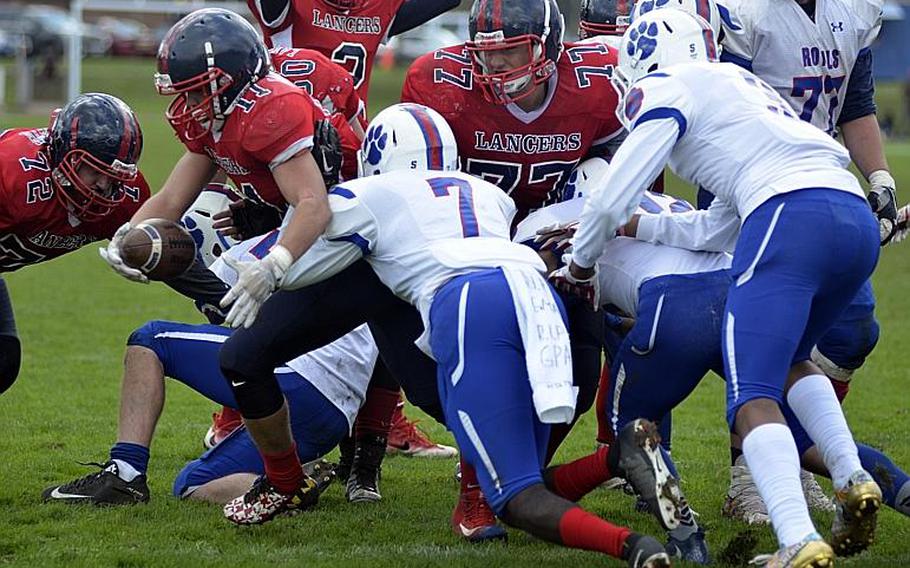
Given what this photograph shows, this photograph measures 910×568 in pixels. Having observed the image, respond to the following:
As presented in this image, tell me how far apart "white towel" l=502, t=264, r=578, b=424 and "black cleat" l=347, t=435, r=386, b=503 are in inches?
57.6

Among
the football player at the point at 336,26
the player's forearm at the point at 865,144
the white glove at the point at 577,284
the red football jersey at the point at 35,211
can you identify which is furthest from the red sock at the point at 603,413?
the red football jersey at the point at 35,211

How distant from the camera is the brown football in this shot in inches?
180

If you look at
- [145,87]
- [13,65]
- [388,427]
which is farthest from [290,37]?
[13,65]

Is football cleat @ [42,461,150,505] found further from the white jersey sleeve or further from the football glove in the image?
the football glove

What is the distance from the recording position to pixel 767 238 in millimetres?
3936

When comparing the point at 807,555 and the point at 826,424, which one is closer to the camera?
the point at 807,555

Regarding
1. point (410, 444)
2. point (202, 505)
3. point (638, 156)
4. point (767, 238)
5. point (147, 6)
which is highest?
point (638, 156)

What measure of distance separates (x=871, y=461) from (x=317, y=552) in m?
1.78

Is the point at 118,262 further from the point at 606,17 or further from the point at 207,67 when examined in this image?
the point at 606,17

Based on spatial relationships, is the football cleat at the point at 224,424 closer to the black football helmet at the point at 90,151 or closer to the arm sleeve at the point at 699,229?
the black football helmet at the point at 90,151

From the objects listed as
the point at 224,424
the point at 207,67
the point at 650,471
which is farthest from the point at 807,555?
the point at 224,424

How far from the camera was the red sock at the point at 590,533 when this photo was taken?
3672mm

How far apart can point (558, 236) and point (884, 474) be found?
1.33 m

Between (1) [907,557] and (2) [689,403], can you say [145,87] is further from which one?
(1) [907,557]
